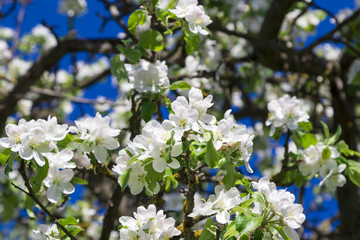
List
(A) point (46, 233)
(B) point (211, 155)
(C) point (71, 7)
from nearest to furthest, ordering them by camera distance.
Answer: (B) point (211, 155), (A) point (46, 233), (C) point (71, 7)

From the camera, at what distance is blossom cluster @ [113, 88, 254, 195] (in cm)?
134

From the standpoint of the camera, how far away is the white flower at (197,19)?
1721mm

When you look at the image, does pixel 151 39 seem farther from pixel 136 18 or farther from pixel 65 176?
pixel 65 176

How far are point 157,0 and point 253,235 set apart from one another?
898mm

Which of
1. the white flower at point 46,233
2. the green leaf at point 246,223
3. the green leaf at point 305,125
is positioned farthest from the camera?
the green leaf at point 305,125

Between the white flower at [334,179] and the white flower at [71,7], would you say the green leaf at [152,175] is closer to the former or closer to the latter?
the white flower at [334,179]

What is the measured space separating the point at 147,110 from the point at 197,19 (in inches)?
14.3

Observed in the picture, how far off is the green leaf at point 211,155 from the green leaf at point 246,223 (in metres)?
0.15

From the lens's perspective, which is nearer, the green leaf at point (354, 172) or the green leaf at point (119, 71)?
the green leaf at point (119, 71)

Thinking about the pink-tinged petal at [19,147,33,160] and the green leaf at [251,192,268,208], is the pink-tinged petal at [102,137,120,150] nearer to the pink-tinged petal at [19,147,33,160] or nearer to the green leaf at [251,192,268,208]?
the pink-tinged petal at [19,147,33,160]

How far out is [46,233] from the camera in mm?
1454

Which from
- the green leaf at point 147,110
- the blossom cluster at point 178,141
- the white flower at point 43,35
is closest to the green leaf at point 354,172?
the blossom cluster at point 178,141

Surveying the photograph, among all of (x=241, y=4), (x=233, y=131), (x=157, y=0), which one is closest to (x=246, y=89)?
(x=241, y=4)

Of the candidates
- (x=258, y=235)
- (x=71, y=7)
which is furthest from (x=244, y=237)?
(x=71, y=7)
